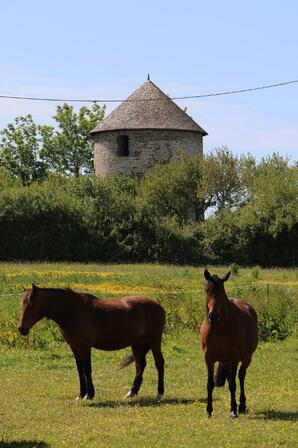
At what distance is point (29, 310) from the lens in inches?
511

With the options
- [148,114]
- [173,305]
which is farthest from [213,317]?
[148,114]

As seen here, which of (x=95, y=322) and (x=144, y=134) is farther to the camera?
(x=144, y=134)

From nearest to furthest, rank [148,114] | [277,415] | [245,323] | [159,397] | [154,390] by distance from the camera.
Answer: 1. [277,415]
2. [245,323]
3. [159,397]
4. [154,390]
5. [148,114]

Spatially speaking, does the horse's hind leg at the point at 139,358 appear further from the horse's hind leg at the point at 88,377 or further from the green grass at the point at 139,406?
the horse's hind leg at the point at 88,377

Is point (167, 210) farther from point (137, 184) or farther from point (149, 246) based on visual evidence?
point (149, 246)

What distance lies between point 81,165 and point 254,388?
78.5m

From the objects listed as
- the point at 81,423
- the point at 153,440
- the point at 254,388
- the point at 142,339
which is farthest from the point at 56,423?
the point at 254,388

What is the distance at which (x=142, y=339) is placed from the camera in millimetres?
14117

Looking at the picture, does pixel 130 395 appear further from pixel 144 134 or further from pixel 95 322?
pixel 144 134

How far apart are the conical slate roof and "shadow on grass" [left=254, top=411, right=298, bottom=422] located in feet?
178

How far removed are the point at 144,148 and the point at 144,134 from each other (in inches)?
46.2

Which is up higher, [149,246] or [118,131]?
[118,131]

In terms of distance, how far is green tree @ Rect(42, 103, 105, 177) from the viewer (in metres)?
91.4

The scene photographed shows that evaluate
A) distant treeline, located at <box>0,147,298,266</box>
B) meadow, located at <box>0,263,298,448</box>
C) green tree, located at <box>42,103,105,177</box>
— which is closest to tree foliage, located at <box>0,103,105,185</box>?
green tree, located at <box>42,103,105,177</box>
